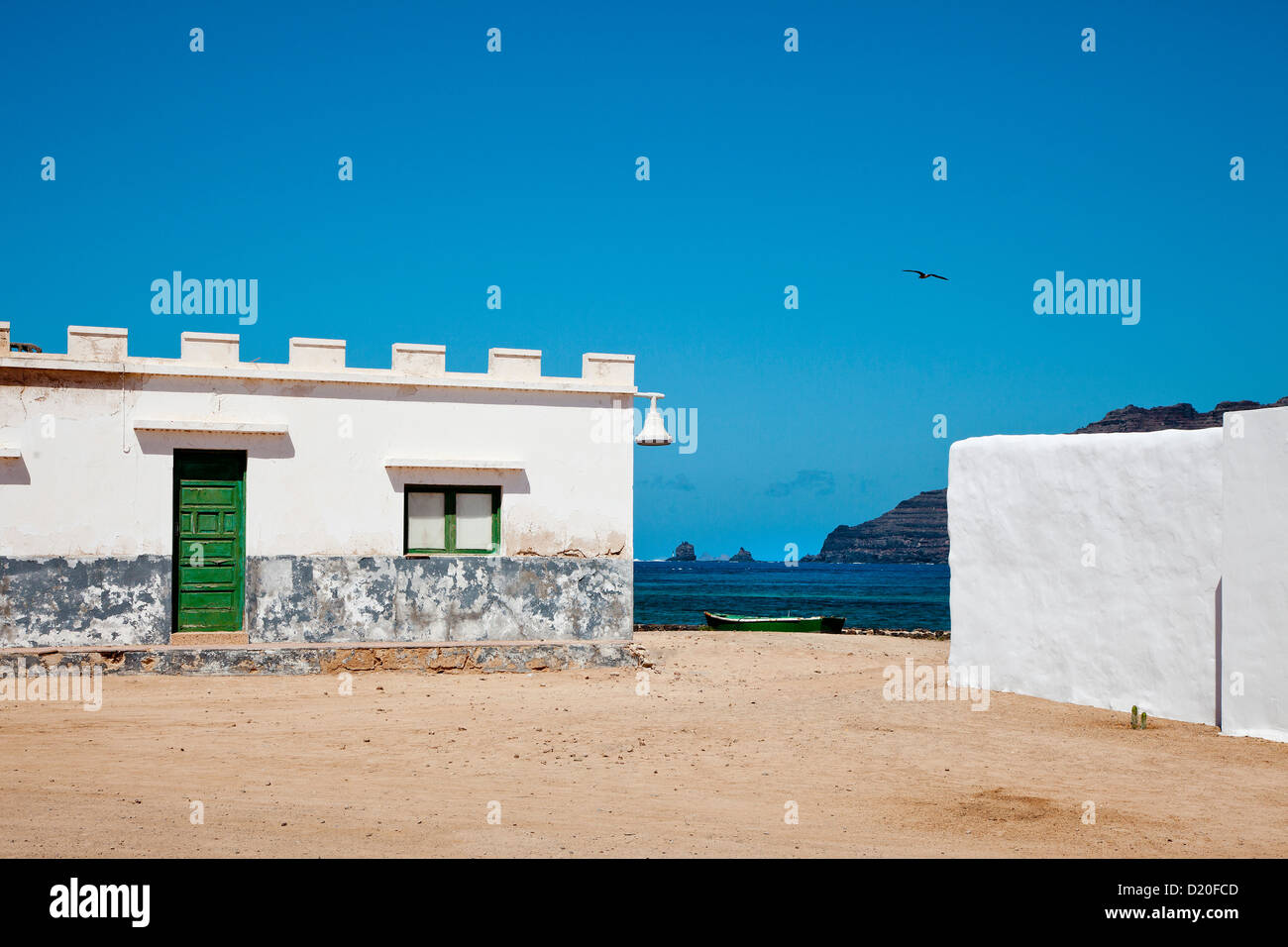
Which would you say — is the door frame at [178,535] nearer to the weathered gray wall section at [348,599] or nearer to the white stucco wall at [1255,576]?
the weathered gray wall section at [348,599]

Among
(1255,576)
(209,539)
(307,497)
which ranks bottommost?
(1255,576)

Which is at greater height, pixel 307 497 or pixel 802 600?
pixel 307 497

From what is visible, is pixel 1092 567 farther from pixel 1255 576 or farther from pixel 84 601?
pixel 84 601

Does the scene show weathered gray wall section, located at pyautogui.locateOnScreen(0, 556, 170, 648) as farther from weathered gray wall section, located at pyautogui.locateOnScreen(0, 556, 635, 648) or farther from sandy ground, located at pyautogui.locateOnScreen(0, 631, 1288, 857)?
sandy ground, located at pyautogui.locateOnScreen(0, 631, 1288, 857)

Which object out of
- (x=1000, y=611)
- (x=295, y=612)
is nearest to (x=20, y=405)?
(x=295, y=612)

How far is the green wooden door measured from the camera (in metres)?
13.9

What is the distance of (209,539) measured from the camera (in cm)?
1395

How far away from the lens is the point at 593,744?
31.2 ft

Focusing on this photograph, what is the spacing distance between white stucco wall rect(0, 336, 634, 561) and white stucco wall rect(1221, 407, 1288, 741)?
762cm

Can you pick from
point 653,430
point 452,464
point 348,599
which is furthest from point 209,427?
point 653,430

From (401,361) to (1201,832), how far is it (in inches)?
429

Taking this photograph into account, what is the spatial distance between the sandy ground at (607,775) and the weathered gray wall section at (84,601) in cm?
99

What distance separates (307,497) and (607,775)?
7.33 meters
